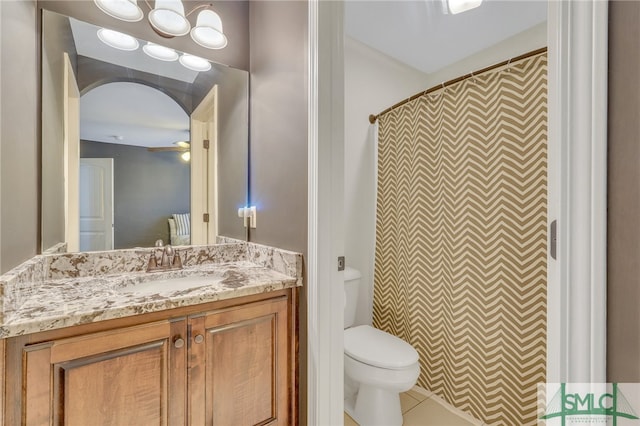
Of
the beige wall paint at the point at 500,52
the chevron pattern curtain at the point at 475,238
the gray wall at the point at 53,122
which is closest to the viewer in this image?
the gray wall at the point at 53,122

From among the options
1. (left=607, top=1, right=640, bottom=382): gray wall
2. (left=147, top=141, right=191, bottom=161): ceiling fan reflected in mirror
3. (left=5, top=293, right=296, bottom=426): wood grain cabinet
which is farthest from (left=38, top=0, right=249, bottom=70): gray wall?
(left=607, top=1, right=640, bottom=382): gray wall

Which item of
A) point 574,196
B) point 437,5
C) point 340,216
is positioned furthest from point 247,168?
point 437,5

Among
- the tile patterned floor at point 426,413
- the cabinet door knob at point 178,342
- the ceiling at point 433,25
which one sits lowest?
the tile patterned floor at point 426,413

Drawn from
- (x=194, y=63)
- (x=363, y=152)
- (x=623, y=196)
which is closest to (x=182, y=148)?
(x=194, y=63)

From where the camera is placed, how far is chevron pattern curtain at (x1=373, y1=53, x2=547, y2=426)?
149 cm

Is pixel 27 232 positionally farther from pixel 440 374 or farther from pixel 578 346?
pixel 440 374

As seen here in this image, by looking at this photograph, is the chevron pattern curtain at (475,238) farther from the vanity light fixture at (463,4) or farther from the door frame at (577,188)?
the door frame at (577,188)

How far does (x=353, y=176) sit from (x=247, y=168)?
1000 mm

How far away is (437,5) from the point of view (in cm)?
176

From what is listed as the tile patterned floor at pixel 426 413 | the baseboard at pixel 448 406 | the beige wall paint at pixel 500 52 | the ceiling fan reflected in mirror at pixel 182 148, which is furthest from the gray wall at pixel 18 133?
the beige wall paint at pixel 500 52

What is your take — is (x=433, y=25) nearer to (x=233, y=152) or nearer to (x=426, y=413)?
(x=233, y=152)

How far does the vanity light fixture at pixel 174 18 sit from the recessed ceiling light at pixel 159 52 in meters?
0.06

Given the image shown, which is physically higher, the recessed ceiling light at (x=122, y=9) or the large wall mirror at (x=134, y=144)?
the recessed ceiling light at (x=122, y=9)

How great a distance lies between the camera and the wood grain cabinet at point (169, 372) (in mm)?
768
